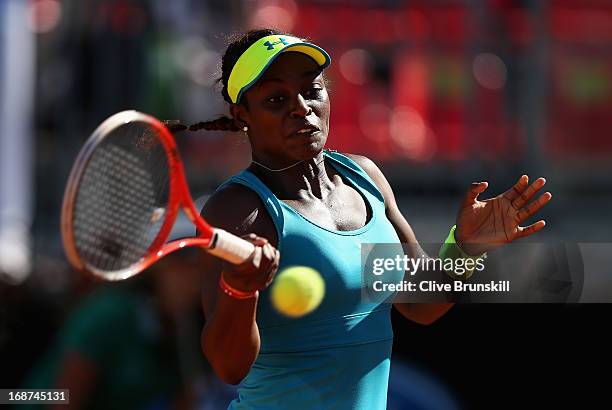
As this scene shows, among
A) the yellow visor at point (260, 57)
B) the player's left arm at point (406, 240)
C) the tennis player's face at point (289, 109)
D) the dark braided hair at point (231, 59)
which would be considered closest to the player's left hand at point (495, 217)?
the player's left arm at point (406, 240)

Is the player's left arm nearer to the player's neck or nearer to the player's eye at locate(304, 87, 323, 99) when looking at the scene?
the player's neck

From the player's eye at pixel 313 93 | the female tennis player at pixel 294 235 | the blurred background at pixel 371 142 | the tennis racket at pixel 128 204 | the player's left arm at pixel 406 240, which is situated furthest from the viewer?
the blurred background at pixel 371 142

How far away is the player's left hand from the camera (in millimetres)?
2938

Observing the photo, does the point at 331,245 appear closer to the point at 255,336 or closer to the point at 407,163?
the point at 255,336

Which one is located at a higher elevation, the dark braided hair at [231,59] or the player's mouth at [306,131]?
the dark braided hair at [231,59]

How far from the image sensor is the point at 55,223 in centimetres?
703

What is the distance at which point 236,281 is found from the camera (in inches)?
97.8

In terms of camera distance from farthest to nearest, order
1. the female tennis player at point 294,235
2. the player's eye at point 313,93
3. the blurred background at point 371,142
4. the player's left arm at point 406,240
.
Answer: the blurred background at point 371,142, the player's left arm at point 406,240, the player's eye at point 313,93, the female tennis player at point 294,235

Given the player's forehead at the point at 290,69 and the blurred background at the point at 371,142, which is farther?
the blurred background at the point at 371,142

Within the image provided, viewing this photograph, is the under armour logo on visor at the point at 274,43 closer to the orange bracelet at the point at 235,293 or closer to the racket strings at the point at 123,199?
the racket strings at the point at 123,199

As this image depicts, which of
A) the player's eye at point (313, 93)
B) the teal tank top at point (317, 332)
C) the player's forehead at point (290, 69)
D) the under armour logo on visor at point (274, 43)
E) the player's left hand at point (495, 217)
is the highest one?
the under armour logo on visor at point (274, 43)

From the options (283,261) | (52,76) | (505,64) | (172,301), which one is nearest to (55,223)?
(52,76)

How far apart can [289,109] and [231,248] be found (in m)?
0.48

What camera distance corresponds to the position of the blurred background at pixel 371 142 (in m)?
5.13
